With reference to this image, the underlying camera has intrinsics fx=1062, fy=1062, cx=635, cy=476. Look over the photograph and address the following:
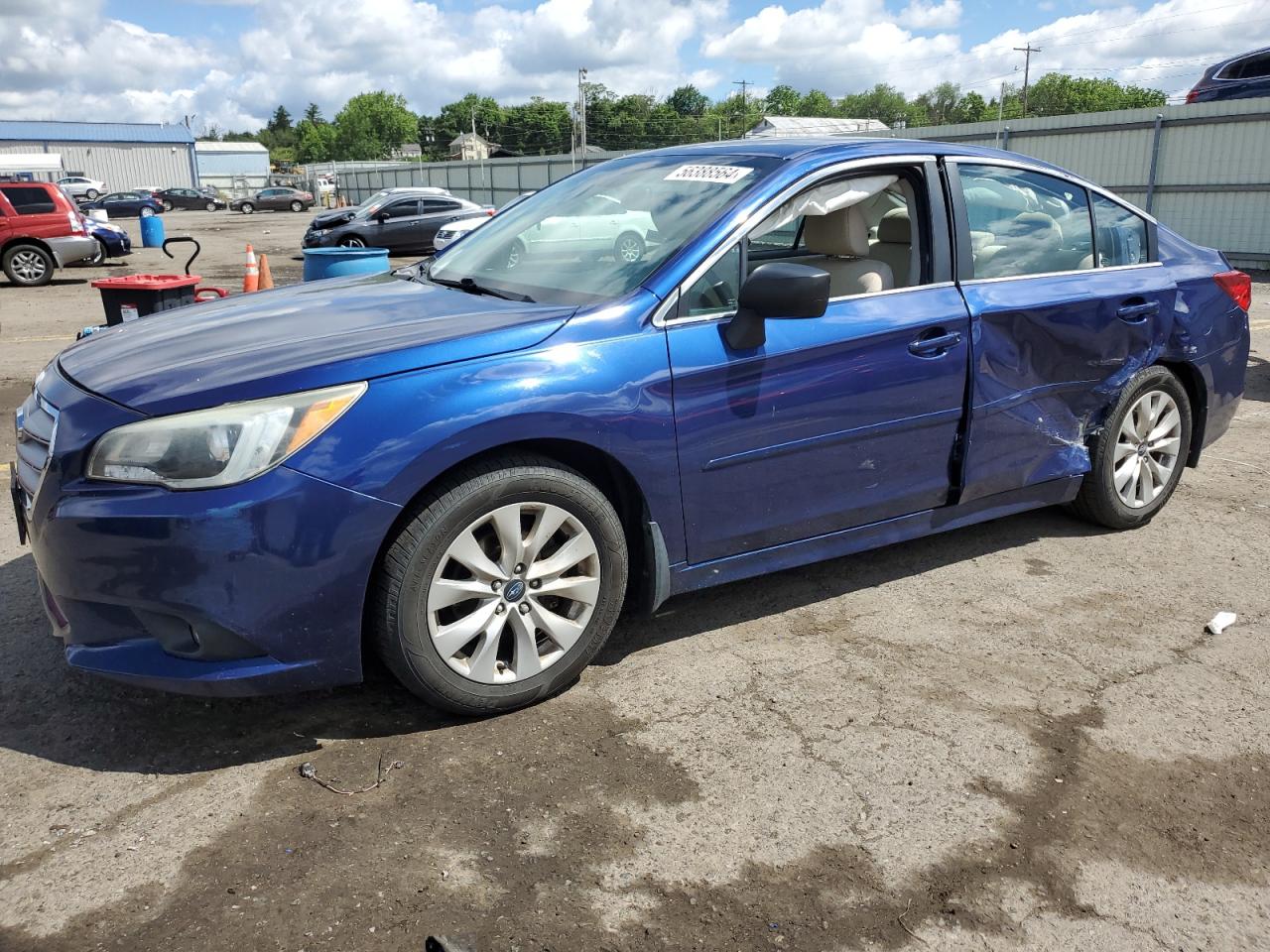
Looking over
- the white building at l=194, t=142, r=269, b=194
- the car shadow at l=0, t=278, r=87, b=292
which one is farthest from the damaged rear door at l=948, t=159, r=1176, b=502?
the white building at l=194, t=142, r=269, b=194

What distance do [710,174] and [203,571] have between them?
2.23 m

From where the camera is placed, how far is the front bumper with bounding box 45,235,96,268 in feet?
56.5

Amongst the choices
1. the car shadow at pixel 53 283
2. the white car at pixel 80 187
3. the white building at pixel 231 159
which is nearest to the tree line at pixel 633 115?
the white building at pixel 231 159

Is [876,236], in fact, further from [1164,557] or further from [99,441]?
[99,441]

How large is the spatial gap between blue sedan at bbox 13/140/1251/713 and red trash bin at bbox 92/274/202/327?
303cm

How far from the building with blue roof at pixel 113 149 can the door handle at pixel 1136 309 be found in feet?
283

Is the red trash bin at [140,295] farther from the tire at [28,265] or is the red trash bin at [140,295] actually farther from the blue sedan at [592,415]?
the tire at [28,265]

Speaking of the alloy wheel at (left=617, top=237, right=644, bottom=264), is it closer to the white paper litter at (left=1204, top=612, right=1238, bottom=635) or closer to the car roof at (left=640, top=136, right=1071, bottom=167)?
the car roof at (left=640, top=136, right=1071, bottom=167)

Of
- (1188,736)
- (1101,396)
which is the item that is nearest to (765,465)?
(1188,736)

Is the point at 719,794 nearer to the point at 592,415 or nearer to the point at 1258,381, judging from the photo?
the point at 592,415

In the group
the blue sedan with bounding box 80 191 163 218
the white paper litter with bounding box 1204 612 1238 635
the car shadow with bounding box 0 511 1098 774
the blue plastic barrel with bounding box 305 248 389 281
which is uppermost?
the blue sedan with bounding box 80 191 163 218

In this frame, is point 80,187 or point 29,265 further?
point 80,187

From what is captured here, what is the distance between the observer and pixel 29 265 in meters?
17.1

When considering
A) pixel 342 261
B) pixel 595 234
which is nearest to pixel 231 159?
pixel 342 261
